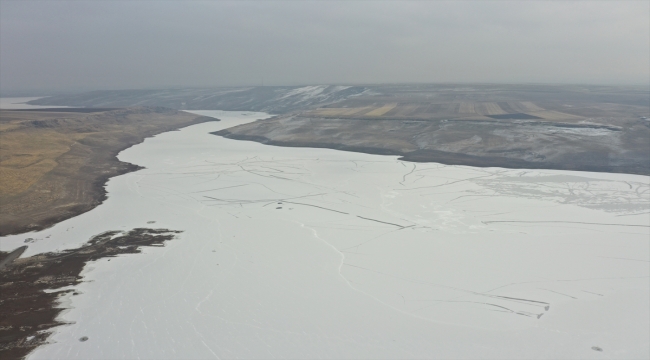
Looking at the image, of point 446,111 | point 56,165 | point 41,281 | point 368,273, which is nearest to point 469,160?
point 368,273

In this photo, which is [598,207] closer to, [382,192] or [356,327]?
[382,192]

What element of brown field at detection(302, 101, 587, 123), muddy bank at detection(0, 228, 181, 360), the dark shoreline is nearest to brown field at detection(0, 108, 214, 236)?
muddy bank at detection(0, 228, 181, 360)

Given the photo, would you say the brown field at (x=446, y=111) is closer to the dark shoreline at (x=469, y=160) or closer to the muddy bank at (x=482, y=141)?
the muddy bank at (x=482, y=141)

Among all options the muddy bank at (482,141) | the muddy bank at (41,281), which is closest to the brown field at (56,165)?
the muddy bank at (41,281)

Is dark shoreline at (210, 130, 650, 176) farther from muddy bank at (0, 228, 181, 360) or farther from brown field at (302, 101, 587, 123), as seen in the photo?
muddy bank at (0, 228, 181, 360)

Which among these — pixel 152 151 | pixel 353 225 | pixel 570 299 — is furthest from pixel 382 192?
pixel 152 151
